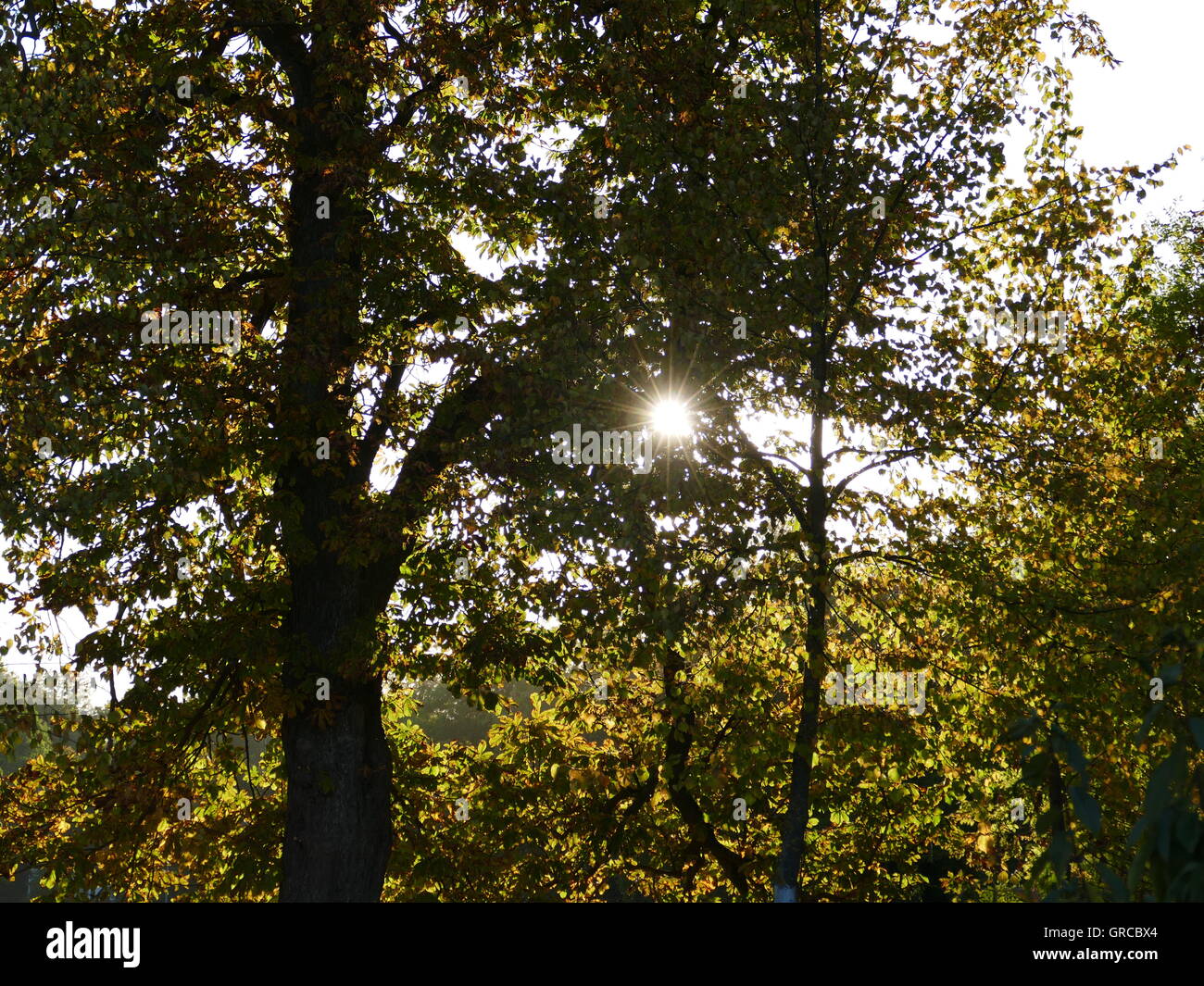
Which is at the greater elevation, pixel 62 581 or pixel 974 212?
pixel 974 212

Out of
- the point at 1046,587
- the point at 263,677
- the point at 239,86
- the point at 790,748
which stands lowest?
the point at 790,748

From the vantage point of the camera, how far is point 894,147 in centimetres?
1066

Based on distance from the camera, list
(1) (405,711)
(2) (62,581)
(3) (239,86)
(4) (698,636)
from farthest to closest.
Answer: (1) (405,711)
(3) (239,86)
(4) (698,636)
(2) (62,581)

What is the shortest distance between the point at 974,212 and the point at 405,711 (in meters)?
10.3

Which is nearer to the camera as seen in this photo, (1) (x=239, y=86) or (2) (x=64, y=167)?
(2) (x=64, y=167)

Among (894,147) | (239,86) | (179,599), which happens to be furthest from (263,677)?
(894,147)

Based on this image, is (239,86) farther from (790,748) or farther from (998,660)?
(998,660)

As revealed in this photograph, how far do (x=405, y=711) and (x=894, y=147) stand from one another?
33.8 ft

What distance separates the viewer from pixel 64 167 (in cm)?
1098

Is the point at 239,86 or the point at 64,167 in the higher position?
the point at 239,86

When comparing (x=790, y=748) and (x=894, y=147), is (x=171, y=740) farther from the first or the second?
(x=894, y=147)

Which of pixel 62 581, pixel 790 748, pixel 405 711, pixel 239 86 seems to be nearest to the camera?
pixel 62 581

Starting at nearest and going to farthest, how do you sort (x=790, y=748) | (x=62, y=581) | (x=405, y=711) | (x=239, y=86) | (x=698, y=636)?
1. (x=62, y=581)
2. (x=698, y=636)
3. (x=790, y=748)
4. (x=239, y=86)
5. (x=405, y=711)

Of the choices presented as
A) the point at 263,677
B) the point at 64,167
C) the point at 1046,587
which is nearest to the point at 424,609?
the point at 263,677
